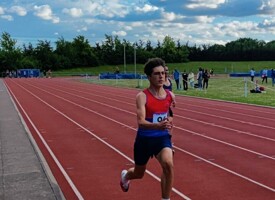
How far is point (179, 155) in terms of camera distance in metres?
9.18

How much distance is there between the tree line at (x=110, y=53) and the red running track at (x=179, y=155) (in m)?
74.6

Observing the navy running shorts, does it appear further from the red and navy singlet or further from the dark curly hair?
the dark curly hair

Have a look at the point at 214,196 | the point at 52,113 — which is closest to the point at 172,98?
the point at 214,196

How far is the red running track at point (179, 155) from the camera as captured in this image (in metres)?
6.56

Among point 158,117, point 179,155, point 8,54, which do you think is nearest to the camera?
point 158,117

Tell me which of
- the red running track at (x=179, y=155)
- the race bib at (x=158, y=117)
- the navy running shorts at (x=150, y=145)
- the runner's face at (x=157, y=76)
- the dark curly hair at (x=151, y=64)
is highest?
the dark curly hair at (x=151, y=64)

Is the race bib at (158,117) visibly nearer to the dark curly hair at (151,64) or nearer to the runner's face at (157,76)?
the runner's face at (157,76)

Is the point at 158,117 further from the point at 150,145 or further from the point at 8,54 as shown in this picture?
the point at 8,54

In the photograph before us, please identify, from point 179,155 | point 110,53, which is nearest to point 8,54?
point 110,53

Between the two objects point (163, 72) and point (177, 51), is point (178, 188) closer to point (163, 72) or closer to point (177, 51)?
point (163, 72)

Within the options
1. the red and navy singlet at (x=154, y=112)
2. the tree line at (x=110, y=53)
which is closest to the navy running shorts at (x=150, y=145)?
the red and navy singlet at (x=154, y=112)

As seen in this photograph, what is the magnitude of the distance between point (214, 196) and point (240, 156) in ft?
9.82

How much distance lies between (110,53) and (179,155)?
9708cm

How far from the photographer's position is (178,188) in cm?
663
